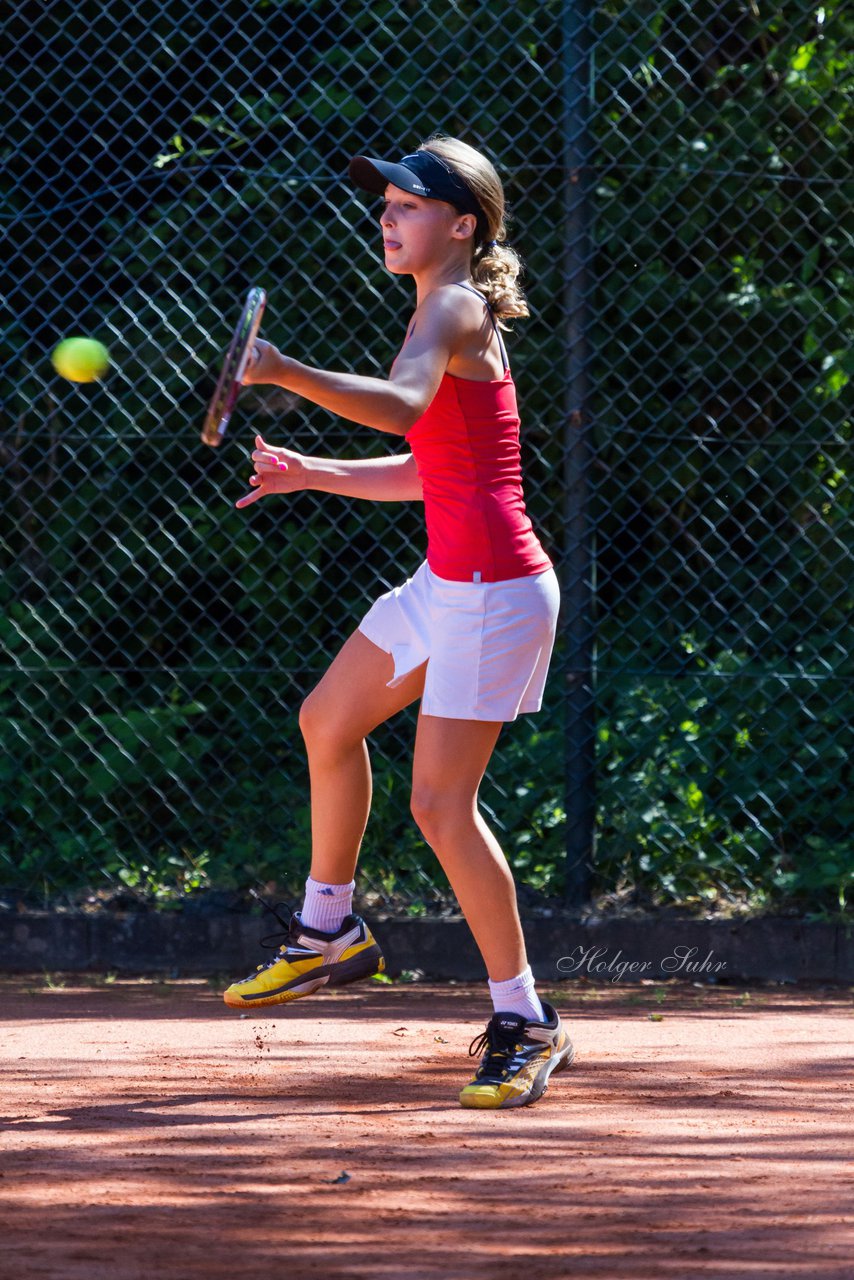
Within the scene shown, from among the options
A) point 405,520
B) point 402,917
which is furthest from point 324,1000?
point 405,520

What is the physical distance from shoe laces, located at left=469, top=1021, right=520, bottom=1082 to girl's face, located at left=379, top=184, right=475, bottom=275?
1574 mm

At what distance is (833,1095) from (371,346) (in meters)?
3.11

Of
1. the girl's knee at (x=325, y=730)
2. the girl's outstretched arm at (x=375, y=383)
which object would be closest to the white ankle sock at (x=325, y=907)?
the girl's knee at (x=325, y=730)

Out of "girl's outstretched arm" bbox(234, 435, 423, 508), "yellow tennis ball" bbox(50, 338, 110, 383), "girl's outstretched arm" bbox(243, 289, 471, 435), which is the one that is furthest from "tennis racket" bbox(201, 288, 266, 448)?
"yellow tennis ball" bbox(50, 338, 110, 383)

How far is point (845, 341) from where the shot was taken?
5.58m

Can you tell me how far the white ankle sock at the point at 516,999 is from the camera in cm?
347

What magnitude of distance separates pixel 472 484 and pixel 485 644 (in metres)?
0.33

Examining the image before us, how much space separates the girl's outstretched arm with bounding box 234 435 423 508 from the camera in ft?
11.1

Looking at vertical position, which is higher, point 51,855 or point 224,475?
point 224,475

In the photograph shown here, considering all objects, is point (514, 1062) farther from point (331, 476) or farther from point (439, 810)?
point (331, 476)

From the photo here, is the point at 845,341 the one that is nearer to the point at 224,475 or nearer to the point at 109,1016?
the point at 224,475

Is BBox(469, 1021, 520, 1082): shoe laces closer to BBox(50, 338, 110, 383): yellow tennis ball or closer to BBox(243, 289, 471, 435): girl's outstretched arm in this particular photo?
BBox(243, 289, 471, 435): girl's outstretched arm

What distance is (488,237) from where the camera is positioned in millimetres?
3527

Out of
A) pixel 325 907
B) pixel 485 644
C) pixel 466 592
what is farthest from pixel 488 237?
pixel 325 907
